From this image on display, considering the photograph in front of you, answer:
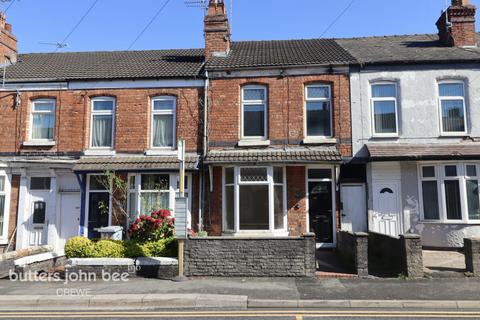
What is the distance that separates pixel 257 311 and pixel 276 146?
773 cm

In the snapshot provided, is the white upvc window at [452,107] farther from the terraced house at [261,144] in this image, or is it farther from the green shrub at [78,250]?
the green shrub at [78,250]

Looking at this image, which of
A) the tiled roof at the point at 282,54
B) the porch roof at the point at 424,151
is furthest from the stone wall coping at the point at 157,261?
the tiled roof at the point at 282,54

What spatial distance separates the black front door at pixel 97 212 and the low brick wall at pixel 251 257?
5.50 meters

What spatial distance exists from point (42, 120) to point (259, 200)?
882cm

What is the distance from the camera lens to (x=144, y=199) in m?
14.3

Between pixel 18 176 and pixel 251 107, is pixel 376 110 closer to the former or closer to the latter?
pixel 251 107

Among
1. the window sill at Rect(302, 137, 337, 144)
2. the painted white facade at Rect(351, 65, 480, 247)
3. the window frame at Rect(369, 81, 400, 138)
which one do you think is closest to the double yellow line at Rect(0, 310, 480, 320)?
the painted white facade at Rect(351, 65, 480, 247)

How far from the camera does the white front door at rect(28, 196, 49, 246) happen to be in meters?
14.7

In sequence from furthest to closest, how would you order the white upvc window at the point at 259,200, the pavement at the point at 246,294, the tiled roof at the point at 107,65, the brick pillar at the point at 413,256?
the tiled roof at the point at 107,65 → the white upvc window at the point at 259,200 → the brick pillar at the point at 413,256 → the pavement at the point at 246,294

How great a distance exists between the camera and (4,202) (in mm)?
14867

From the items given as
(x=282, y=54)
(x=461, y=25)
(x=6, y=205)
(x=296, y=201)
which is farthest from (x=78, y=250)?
(x=461, y=25)

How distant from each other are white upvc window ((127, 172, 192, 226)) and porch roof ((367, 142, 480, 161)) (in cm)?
653

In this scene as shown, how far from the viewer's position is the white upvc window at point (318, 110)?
1461 cm

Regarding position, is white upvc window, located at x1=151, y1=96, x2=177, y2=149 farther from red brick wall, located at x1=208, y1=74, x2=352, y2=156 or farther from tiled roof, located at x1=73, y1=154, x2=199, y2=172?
red brick wall, located at x1=208, y1=74, x2=352, y2=156
